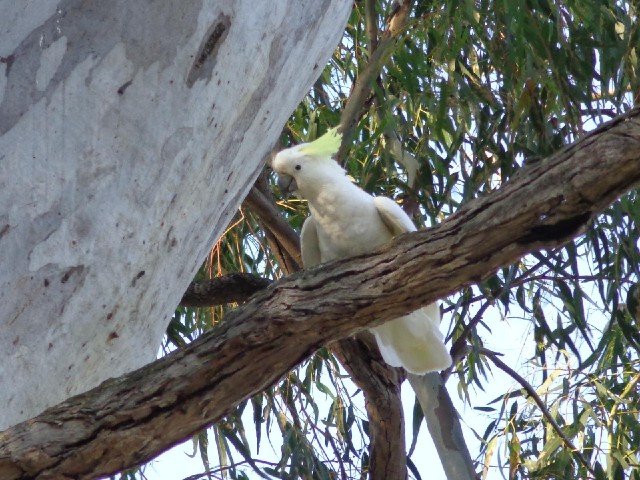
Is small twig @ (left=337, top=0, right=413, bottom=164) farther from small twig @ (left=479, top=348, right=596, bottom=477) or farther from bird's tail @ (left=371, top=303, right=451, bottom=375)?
small twig @ (left=479, top=348, right=596, bottom=477)

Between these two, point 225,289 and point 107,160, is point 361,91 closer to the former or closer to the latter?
point 225,289

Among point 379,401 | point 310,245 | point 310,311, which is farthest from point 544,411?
point 310,311

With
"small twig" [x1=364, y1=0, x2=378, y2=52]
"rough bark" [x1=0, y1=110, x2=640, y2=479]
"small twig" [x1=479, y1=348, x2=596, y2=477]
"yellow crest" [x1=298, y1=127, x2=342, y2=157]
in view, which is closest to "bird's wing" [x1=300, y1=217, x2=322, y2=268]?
"yellow crest" [x1=298, y1=127, x2=342, y2=157]

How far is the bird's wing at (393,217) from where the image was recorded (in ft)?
7.87

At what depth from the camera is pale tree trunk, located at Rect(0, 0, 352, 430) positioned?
1.50 meters

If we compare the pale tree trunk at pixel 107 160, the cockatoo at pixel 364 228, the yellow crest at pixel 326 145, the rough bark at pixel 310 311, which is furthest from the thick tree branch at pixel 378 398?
the rough bark at pixel 310 311

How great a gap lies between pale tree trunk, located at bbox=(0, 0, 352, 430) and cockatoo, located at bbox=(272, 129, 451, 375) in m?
0.71

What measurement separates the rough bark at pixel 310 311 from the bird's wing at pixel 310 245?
1168 mm

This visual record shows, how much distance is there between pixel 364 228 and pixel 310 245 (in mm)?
232

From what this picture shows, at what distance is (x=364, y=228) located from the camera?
96.4 inches

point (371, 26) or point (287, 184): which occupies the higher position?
point (371, 26)

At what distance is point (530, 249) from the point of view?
133cm

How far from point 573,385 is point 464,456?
0.68 metres

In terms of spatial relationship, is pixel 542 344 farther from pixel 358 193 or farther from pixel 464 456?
pixel 358 193
